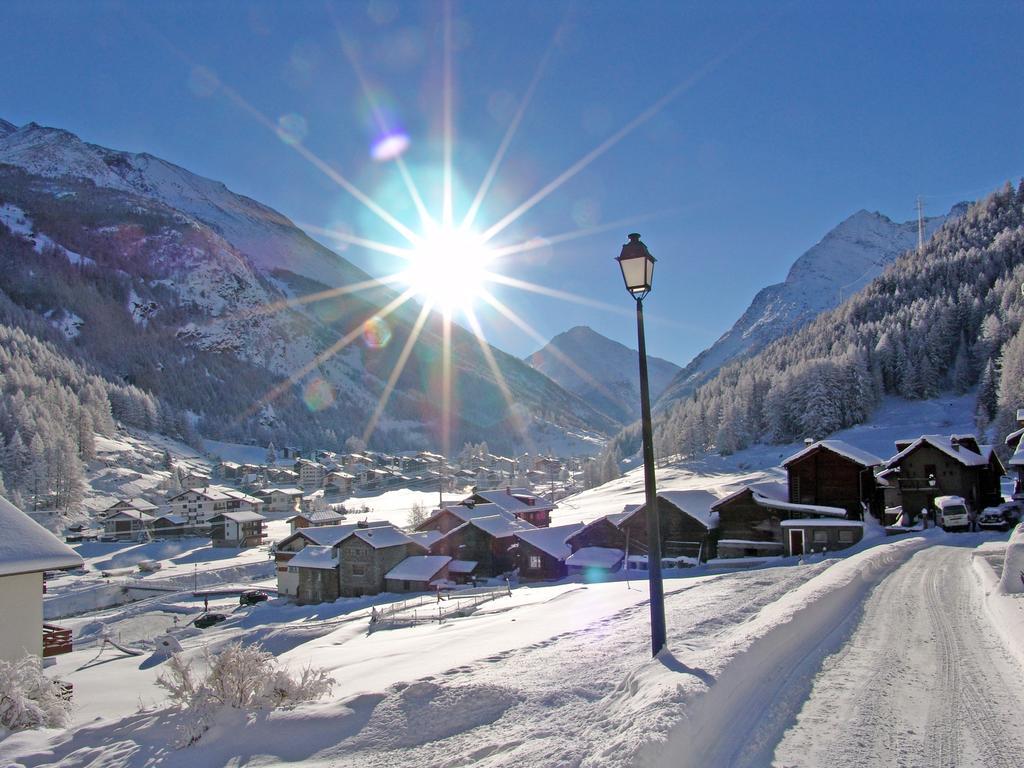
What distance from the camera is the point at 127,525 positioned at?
283ft

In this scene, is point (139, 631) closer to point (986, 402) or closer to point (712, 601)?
point (712, 601)

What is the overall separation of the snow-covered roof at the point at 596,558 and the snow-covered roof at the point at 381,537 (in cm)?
1422

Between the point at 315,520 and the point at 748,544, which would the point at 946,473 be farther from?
the point at 315,520

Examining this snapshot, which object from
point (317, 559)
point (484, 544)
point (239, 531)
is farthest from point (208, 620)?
point (239, 531)

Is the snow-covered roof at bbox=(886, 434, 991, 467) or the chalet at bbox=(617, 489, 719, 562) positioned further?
the snow-covered roof at bbox=(886, 434, 991, 467)

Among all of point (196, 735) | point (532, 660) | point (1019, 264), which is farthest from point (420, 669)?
point (1019, 264)

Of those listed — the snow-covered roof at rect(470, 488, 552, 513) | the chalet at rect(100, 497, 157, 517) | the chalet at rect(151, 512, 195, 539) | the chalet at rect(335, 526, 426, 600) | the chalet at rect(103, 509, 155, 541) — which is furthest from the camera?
the chalet at rect(100, 497, 157, 517)

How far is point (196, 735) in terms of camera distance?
7793 mm

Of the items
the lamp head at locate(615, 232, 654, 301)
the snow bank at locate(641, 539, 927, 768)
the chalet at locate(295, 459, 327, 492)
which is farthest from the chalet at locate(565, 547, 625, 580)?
the chalet at locate(295, 459, 327, 492)

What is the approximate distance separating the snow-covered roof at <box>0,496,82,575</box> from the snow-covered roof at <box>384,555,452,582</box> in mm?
34204

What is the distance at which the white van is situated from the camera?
3697cm

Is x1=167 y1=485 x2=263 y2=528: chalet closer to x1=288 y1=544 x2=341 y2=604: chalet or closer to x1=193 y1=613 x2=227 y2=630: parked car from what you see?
x1=288 y1=544 x2=341 y2=604: chalet

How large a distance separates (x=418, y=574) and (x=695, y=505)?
70.9ft

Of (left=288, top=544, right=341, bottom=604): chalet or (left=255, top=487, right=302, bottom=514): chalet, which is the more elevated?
(left=255, top=487, right=302, bottom=514): chalet
